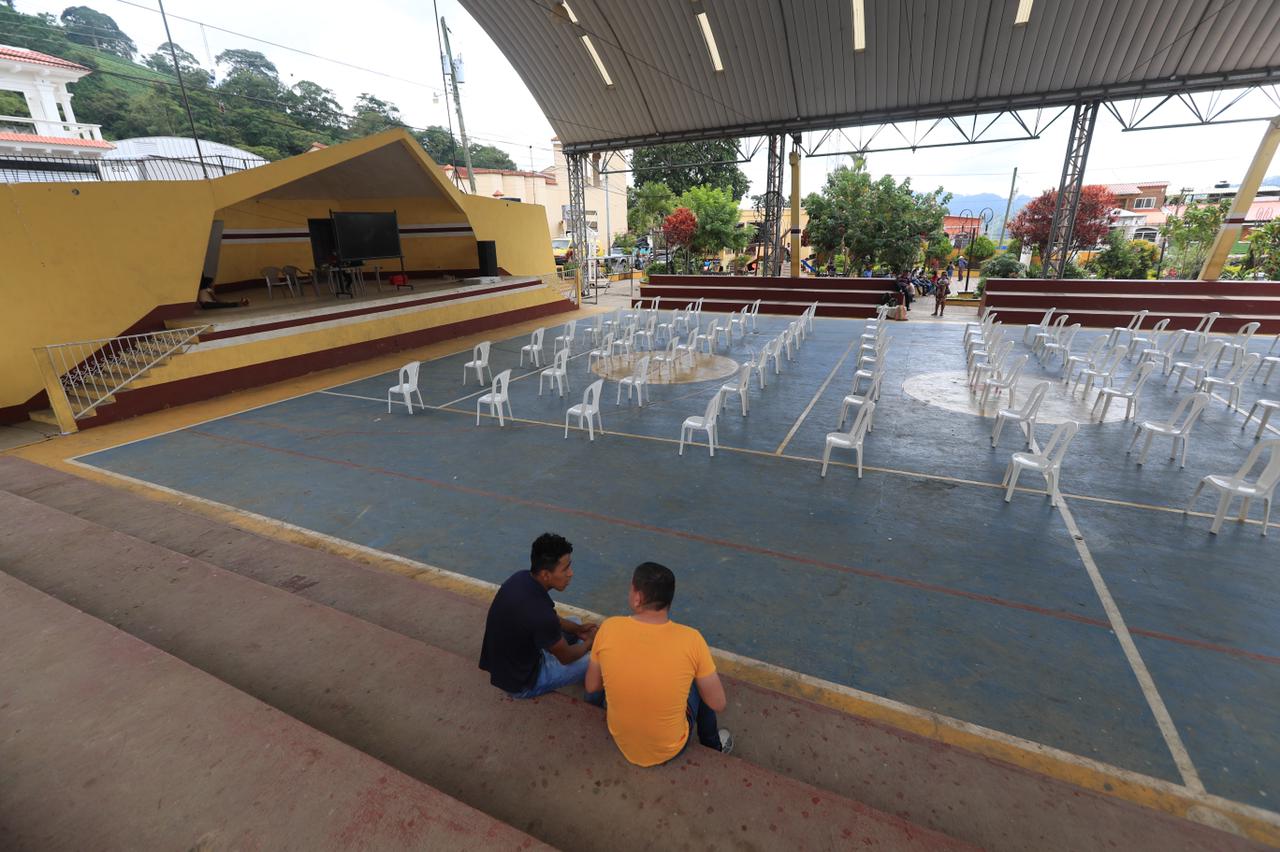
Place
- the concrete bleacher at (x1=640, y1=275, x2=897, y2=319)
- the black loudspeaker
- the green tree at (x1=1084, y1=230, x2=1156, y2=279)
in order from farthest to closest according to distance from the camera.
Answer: the green tree at (x1=1084, y1=230, x2=1156, y2=279), the concrete bleacher at (x1=640, y1=275, x2=897, y2=319), the black loudspeaker

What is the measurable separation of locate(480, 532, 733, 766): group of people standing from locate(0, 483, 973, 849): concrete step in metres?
0.17

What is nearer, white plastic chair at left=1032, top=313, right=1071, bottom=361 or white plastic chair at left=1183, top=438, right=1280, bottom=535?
white plastic chair at left=1183, top=438, right=1280, bottom=535

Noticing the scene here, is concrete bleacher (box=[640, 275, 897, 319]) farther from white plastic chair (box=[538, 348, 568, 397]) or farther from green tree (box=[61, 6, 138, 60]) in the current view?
green tree (box=[61, 6, 138, 60])

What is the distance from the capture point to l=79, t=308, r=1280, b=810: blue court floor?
327 centimetres

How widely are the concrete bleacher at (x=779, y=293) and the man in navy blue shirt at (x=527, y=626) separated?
718 inches

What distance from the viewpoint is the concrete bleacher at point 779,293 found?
19.0m

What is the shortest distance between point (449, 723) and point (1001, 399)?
9.88 m

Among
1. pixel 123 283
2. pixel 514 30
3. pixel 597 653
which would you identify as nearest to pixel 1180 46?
pixel 514 30

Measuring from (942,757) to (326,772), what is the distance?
2.78 meters

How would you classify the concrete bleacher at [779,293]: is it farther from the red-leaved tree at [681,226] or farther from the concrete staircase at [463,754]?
the concrete staircase at [463,754]

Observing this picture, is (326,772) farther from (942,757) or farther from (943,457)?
(943,457)

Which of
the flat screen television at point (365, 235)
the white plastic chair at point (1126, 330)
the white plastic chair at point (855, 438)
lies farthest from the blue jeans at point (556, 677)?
the flat screen television at point (365, 235)

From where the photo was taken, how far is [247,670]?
293cm

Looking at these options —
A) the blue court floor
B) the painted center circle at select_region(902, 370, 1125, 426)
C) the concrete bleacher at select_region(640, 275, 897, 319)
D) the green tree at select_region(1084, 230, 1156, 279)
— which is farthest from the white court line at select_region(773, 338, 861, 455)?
the green tree at select_region(1084, 230, 1156, 279)
